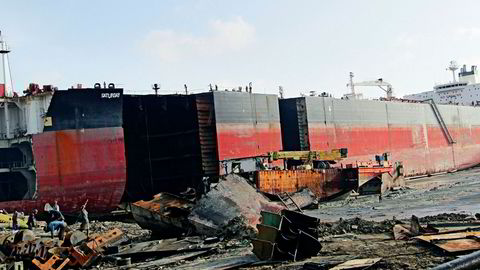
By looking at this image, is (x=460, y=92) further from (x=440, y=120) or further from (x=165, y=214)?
(x=165, y=214)

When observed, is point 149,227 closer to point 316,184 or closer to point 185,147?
point 185,147

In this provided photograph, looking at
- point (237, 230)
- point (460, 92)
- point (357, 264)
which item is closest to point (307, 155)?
point (237, 230)

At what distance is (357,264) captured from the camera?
20.9 feet

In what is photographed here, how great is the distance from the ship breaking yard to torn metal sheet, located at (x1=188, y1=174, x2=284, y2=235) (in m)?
0.03

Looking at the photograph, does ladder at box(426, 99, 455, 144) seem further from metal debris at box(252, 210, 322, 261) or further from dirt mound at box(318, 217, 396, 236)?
→ metal debris at box(252, 210, 322, 261)

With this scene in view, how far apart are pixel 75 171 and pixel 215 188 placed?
9348mm

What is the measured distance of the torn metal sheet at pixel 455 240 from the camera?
6.67 metres

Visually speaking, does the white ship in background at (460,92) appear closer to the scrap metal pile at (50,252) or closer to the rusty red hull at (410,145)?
the rusty red hull at (410,145)

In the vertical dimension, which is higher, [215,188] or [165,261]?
[215,188]

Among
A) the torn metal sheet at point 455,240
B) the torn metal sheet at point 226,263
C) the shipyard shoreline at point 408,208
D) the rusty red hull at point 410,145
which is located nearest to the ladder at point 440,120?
the rusty red hull at point 410,145

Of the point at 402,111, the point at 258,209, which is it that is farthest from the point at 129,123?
the point at 402,111

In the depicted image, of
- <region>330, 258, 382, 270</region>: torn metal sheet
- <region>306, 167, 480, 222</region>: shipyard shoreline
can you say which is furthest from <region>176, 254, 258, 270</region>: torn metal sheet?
<region>306, 167, 480, 222</region>: shipyard shoreline

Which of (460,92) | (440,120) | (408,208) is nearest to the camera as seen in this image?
(408,208)

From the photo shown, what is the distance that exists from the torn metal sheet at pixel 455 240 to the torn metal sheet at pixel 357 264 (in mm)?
1064
